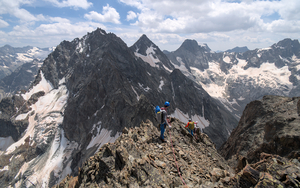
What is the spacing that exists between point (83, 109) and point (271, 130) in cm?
9974

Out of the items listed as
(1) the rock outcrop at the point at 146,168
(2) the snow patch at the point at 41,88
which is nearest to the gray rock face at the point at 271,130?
(1) the rock outcrop at the point at 146,168

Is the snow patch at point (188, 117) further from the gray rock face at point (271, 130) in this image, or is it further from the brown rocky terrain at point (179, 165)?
the brown rocky terrain at point (179, 165)

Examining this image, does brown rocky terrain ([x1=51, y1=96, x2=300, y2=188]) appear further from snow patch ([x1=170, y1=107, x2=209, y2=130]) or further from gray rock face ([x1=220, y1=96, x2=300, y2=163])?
snow patch ([x1=170, y1=107, x2=209, y2=130])

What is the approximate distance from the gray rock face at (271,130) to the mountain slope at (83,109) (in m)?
36.2

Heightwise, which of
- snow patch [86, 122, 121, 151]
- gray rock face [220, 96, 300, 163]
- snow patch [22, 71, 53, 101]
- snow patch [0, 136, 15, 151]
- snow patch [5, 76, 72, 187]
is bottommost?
snow patch [0, 136, 15, 151]

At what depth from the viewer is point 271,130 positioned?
833 inches

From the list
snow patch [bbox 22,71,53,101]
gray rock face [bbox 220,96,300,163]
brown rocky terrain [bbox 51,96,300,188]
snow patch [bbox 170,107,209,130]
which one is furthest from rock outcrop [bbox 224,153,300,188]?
snow patch [bbox 22,71,53,101]

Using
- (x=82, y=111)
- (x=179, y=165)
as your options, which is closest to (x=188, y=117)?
Answer: (x=82, y=111)

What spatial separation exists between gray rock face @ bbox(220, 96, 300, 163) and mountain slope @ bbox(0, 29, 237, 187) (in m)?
36.2

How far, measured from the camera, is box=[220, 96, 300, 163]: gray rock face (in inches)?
704

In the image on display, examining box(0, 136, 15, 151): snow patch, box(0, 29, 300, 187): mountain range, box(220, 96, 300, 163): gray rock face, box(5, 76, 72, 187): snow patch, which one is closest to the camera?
box(220, 96, 300, 163): gray rock face

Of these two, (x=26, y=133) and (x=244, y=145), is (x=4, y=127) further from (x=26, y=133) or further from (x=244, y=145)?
(x=244, y=145)

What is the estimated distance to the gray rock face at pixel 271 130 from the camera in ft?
58.6

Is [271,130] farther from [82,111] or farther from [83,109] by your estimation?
[82,111]
